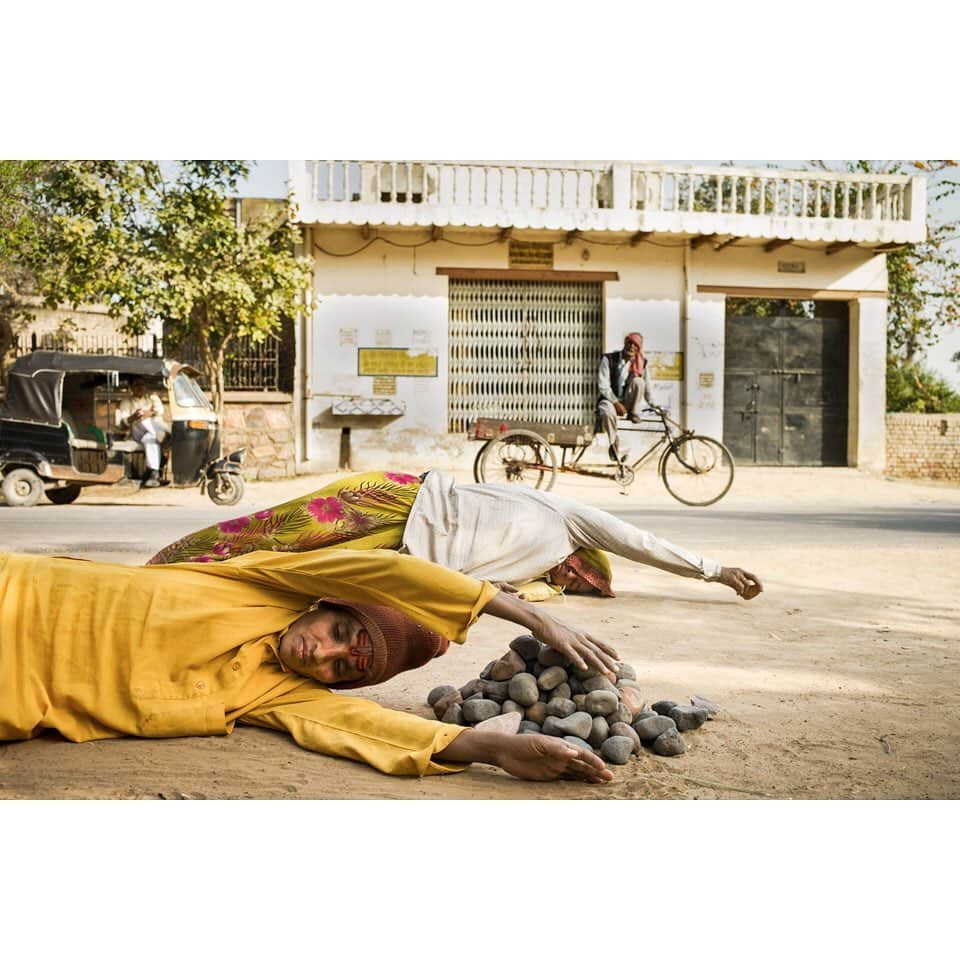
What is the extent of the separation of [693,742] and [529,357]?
4113mm

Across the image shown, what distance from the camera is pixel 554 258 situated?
21.0ft

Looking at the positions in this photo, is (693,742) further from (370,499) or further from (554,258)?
(554,258)

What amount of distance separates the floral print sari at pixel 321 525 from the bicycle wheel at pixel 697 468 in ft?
5.51

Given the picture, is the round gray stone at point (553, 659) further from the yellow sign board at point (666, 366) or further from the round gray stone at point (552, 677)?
the yellow sign board at point (666, 366)

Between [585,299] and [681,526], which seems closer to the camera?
[681,526]

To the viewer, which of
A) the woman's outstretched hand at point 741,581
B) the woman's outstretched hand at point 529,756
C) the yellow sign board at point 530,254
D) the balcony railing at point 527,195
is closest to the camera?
the woman's outstretched hand at point 529,756

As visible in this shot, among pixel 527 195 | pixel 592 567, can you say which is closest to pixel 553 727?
pixel 592 567

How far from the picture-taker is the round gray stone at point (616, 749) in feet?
5.77

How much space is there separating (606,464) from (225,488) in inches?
59.6

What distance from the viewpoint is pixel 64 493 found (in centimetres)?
327

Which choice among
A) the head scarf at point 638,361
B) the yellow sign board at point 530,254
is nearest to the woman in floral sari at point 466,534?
the head scarf at point 638,361

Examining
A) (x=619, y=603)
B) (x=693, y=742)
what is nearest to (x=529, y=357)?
(x=619, y=603)

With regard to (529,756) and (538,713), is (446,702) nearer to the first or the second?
(538,713)

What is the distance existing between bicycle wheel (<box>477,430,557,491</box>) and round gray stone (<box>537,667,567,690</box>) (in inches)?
88.4
